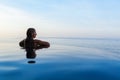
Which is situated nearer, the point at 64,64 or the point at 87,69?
the point at 87,69

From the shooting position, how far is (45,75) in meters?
6.92

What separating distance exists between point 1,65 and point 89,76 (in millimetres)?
3210

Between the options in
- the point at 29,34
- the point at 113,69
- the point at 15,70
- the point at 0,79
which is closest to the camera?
the point at 0,79

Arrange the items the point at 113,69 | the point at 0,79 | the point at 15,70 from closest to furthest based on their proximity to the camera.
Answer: the point at 0,79 < the point at 15,70 < the point at 113,69

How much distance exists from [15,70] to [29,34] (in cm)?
427

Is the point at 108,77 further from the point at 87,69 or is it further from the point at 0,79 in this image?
the point at 0,79

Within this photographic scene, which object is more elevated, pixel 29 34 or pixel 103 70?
pixel 29 34

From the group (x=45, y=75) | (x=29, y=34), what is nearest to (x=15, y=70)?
(x=45, y=75)

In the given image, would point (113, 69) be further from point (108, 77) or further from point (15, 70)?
point (15, 70)

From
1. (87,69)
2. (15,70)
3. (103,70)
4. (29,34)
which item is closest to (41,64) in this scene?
(15,70)

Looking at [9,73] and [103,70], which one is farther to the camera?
[103,70]

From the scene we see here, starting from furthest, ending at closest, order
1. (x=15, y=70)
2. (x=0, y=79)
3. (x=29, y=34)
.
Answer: (x=29, y=34) → (x=15, y=70) → (x=0, y=79)

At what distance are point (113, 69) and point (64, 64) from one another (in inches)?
66.8

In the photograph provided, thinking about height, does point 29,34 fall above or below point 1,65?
above
